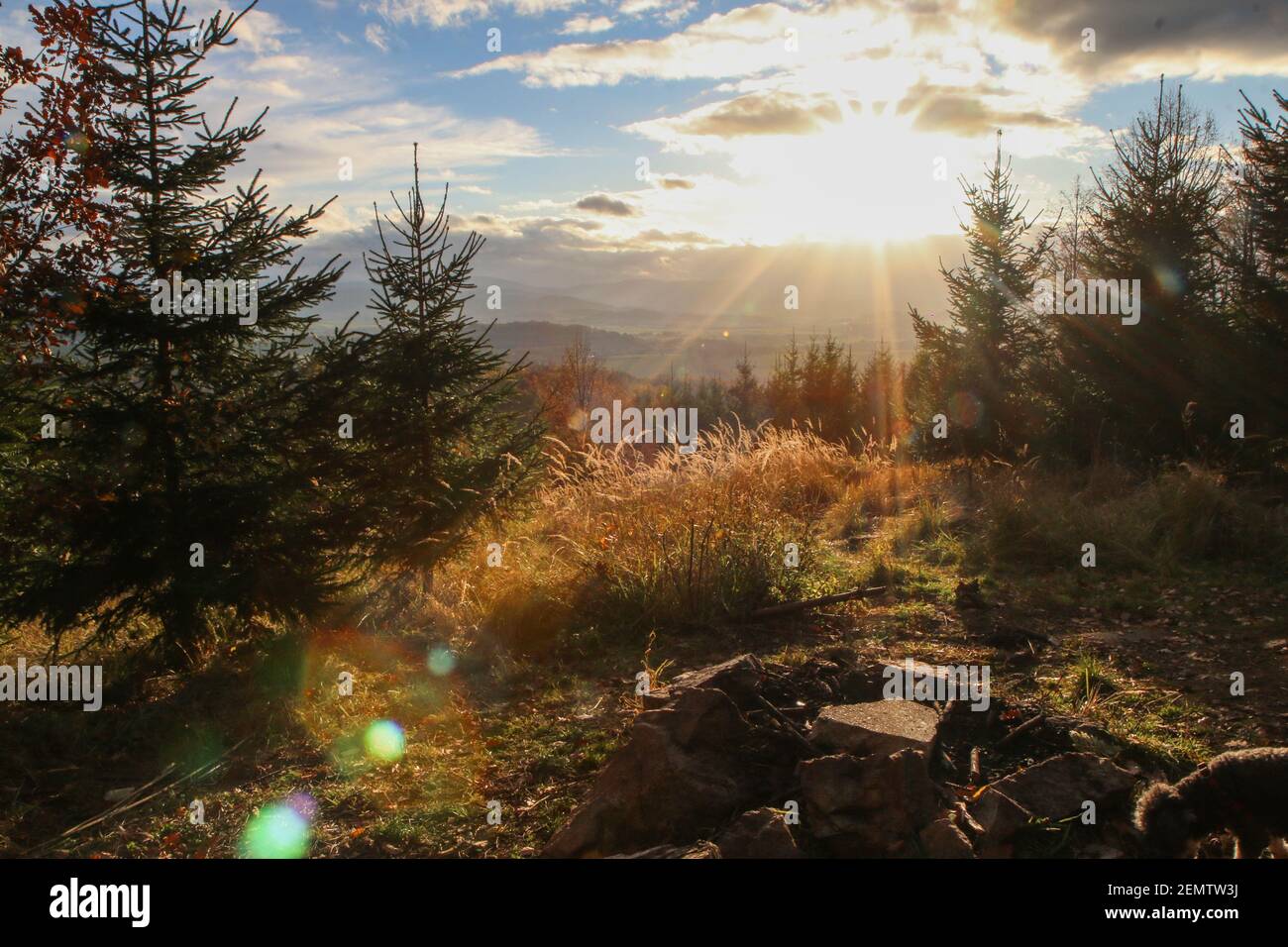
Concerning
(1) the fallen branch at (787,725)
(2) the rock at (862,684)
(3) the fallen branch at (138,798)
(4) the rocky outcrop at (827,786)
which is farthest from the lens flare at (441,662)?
(2) the rock at (862,684)

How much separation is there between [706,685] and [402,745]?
6.55ft

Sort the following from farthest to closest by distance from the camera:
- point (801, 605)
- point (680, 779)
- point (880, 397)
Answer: point (880, 397), point (801, 605), point (680, 779)

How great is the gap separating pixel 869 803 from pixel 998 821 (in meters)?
0.50

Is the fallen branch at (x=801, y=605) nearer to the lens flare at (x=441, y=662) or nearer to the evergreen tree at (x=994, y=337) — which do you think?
the lens flare at (x=441, y=662)

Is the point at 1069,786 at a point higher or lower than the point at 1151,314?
lower

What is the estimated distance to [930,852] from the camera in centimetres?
320

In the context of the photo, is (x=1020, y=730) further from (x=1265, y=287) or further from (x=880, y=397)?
(x=880, y=397)

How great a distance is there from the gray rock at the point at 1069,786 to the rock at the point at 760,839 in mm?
1007

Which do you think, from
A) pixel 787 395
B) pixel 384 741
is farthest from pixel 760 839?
pixel 787 395

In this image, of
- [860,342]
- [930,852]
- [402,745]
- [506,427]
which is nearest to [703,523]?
[506,427]

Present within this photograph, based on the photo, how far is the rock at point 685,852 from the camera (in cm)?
315

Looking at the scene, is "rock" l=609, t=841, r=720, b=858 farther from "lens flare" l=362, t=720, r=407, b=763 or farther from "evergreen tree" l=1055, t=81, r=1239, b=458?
"evergreen tree" l=1055, t=81, r=1239, b=458

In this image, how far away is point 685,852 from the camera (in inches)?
126

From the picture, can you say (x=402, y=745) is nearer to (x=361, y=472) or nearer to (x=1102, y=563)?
(x=361, y=472)
